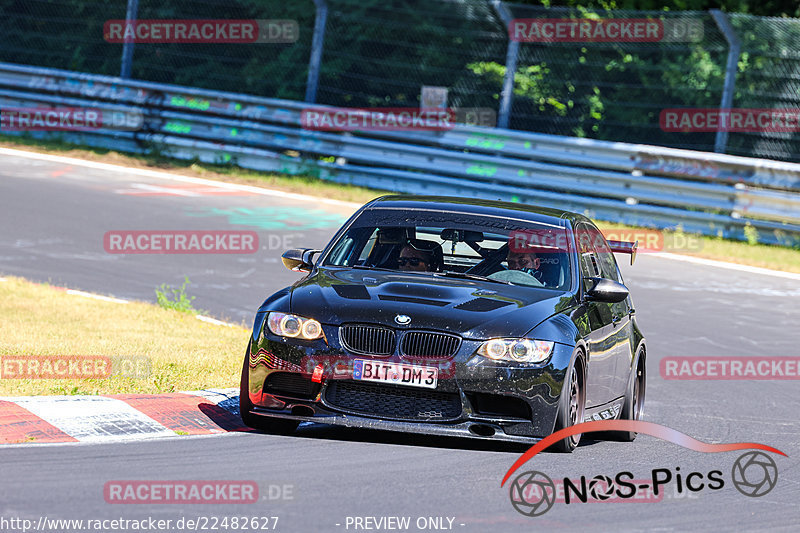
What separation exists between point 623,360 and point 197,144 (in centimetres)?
1391

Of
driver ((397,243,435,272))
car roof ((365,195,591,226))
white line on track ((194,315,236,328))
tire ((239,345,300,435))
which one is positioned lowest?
white line on track ((194,315,236,328))

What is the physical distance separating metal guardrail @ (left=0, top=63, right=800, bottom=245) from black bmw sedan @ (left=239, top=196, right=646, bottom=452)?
10.7 meters

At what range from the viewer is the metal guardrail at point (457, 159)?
1872 cm

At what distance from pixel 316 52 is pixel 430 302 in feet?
→ 48.2

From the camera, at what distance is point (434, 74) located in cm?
2252

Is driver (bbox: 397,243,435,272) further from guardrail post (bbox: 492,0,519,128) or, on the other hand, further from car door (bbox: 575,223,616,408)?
guardrail post (bbox: 492,0,519,128)

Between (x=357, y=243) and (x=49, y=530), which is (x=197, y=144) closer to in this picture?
(x=357, y=243)

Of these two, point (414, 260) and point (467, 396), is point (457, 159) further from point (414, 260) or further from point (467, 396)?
point (467, 396)

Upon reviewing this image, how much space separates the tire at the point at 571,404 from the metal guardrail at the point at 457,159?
11.3 meters

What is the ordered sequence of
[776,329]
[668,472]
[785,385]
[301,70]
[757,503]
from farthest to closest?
[301,70] → [776,329] → [785,385] → [668,472] → [757,503]

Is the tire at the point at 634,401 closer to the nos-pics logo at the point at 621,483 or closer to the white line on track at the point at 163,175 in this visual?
the nos-pics logo at the point at 621,483

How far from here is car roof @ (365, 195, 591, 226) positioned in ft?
29.3

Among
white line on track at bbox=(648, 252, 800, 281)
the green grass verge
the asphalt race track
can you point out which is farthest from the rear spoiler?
white line on track at bbox=(648, 252, 800, 281)

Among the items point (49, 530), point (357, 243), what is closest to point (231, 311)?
point (357, 243)
